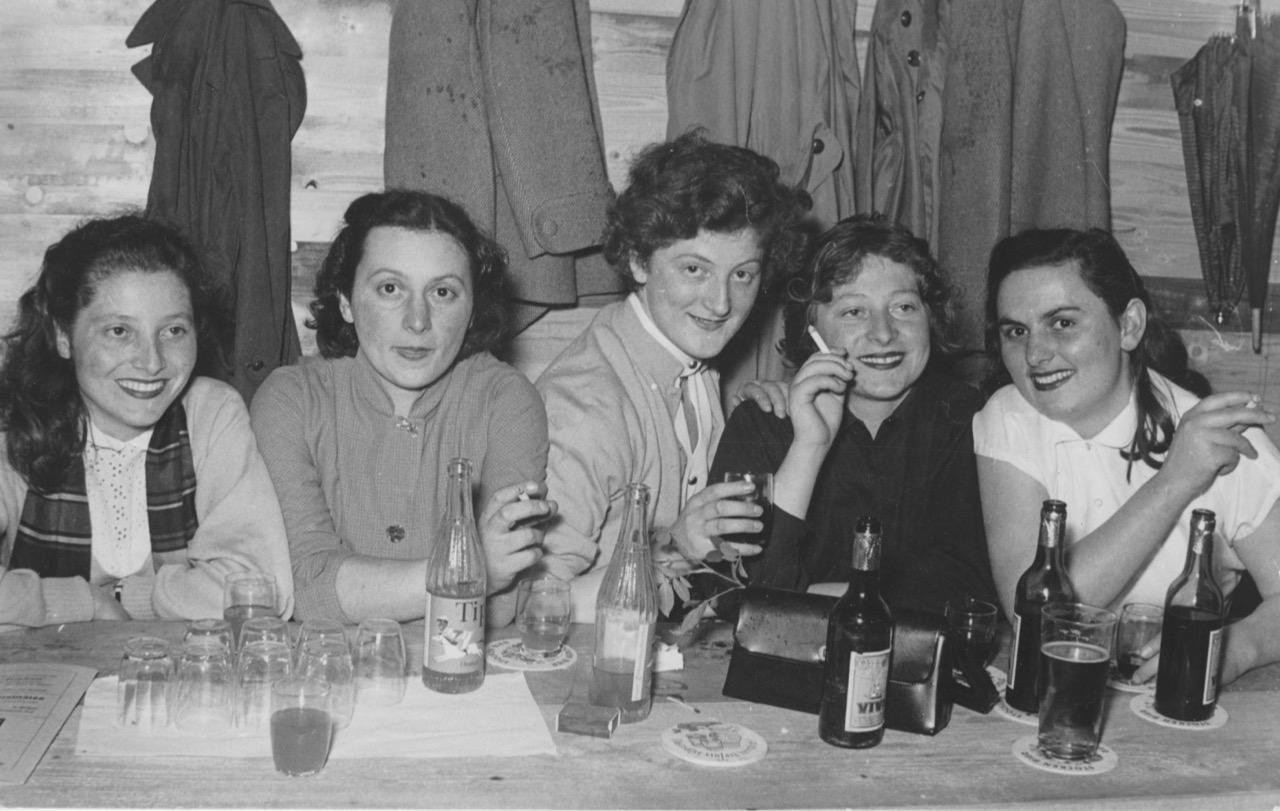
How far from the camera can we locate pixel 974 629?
1335mm

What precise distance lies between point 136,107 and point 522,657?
1607 millimetres

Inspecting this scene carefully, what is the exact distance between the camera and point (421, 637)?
4.75 feet

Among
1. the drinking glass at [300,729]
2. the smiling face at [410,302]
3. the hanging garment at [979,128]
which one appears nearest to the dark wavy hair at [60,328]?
the smiling face at [410,302]

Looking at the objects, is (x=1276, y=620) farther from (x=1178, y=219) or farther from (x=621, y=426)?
(x=1178, y=219)

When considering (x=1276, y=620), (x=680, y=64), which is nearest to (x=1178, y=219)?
(x=680, y=64)

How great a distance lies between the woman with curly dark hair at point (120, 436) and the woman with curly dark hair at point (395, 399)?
9 cm

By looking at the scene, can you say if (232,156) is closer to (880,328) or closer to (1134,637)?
(880,328)

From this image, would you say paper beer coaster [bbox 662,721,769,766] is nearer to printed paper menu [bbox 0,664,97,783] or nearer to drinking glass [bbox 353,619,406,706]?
drinking glass [bbox 353,619,406,706]

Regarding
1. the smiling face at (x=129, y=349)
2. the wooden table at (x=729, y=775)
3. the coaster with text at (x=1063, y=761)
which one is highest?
the smiling face at (x=129, y=349)

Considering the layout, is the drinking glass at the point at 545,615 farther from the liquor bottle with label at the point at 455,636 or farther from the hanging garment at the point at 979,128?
the hanging garment at the point at 979,128

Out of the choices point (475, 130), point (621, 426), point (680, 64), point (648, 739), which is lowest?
point (648, 739)

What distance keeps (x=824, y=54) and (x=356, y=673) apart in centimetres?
170

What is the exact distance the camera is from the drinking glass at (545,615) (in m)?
1.40

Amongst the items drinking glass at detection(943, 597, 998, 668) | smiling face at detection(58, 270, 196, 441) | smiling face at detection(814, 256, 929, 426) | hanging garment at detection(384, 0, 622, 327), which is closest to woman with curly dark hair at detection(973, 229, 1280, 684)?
smiling face at detection(814, 256, 929, 426)
